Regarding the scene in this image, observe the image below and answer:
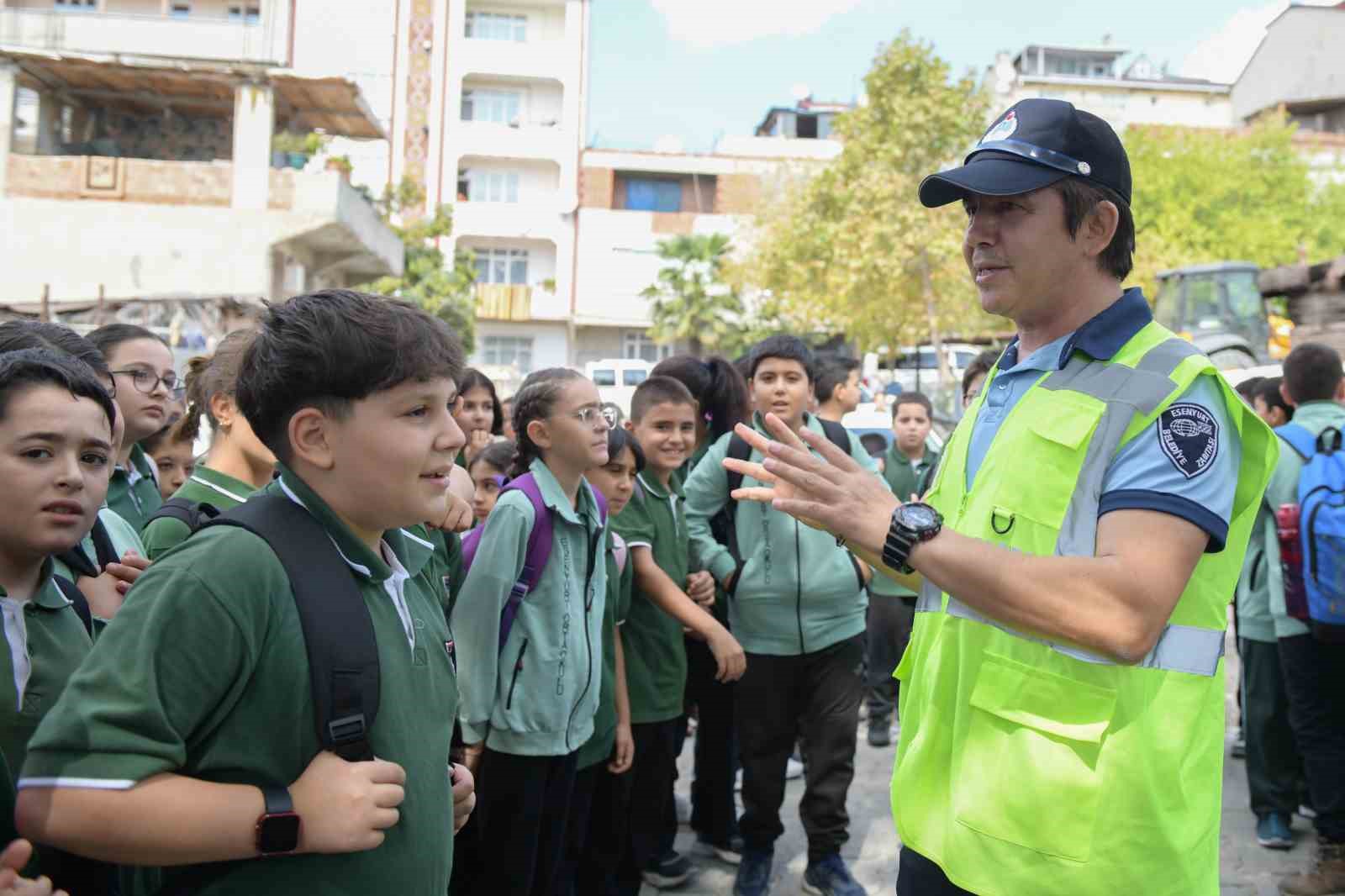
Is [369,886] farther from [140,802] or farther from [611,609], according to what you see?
[611,609]

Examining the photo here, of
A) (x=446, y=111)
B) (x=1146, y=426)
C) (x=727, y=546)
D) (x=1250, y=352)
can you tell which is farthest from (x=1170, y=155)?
(x=1146, y=426)

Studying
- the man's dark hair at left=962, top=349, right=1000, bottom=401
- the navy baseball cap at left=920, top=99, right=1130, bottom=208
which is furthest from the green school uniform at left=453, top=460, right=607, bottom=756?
the man's dark hair at left=962, top=349, right=1000, bottom=401

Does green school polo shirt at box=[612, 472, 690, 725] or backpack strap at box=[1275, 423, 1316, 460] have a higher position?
backpack strap at box=[1275, 423, 1316, 460]

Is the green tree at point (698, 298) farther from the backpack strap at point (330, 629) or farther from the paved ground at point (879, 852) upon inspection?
the backpack strap at point (330, 629)

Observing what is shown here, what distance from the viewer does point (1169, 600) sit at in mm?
2002

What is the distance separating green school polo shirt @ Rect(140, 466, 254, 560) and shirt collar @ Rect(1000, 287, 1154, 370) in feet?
6.75

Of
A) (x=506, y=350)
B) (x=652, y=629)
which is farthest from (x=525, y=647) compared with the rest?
(x=506, y=350)

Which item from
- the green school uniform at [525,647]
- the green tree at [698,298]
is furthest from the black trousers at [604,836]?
the green tree at [698,298]

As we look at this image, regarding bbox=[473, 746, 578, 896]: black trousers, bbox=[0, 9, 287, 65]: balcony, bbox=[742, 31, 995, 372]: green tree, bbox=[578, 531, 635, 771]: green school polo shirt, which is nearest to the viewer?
bbox=[473, 746, 578, 896]: black trousers

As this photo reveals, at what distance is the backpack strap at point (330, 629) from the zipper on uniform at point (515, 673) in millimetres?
1996

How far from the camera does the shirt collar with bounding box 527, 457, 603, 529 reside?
12.7 feet

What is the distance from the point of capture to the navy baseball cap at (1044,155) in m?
2.24

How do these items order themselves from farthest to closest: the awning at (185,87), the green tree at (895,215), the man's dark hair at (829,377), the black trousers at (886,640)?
the green tree at (895,215) < the awning at (185,87) < the black trousers at (886,640) < the man's dark hair at (829,377)

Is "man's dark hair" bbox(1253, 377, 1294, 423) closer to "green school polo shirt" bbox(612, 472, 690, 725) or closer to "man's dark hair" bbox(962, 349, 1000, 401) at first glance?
"man's dark hair" bbox(962, 349, 1000, 401)
